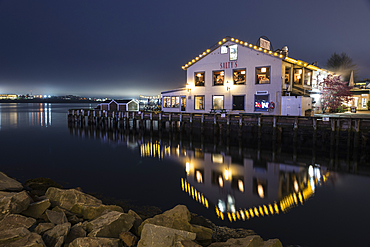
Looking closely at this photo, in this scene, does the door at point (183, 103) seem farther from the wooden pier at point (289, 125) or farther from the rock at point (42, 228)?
the rock at point (42, 228)

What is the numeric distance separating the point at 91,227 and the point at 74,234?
0.40 m

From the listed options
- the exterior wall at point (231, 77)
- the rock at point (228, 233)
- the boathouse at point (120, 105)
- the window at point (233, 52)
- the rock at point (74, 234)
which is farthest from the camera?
the boathouse at point (120, 105)

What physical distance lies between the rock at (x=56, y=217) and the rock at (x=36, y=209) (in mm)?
330

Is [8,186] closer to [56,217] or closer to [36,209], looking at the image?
[36,209]

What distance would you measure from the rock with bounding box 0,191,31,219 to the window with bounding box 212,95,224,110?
24.8m

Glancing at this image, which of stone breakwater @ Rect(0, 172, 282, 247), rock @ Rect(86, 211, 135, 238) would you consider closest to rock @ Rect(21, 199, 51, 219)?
stone breakwater @ Rect(0, 172, 282, 247)

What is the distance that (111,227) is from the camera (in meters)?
6.07

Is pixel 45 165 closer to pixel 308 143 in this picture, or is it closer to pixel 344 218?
pixel 344 218

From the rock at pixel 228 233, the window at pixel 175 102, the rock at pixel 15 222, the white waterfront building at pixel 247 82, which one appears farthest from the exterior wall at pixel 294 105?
the rock at pixel 15 222

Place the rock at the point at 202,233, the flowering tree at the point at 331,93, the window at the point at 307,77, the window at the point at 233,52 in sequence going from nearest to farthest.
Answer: the rock at the point at 202,233
the window at the point at 233,52
the window at the point at 307,77
the flowering tree at the point at 331,93

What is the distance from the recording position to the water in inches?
308

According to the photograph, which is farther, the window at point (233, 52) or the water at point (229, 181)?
the window at point (233, 52)

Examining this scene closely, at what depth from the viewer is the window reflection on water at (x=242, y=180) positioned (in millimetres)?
9118

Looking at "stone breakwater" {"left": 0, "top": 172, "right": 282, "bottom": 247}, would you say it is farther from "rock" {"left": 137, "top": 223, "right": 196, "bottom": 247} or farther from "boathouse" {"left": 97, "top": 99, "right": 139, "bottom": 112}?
"boathouse" {"left": 97, "top": 99, "right": 139, "bottom": 112}
